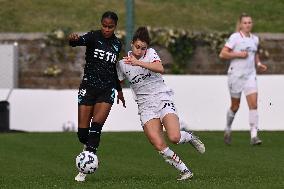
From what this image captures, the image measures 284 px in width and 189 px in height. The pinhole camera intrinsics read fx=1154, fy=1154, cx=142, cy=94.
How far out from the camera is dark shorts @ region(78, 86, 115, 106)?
45.6 feet

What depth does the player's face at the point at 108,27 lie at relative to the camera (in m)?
13.7

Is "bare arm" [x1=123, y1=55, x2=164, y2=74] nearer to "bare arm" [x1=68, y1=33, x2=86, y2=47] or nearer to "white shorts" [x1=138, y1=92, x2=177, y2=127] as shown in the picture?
"white shorts" [x1=138, y1=92, x2=177, y2=127]

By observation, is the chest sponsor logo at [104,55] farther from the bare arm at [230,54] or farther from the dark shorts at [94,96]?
the bare arm at [230,54]

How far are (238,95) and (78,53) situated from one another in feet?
37.6

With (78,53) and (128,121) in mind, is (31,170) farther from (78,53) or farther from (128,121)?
(78,53)

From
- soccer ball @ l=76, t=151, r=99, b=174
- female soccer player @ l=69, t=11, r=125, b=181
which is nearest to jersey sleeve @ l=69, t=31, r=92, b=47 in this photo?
female soccer player @ l=69, t=11, r=125, b=181

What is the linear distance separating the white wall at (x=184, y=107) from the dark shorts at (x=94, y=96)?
11.0 metres

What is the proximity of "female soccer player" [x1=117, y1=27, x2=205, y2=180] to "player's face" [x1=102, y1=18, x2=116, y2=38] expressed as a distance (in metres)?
0.33

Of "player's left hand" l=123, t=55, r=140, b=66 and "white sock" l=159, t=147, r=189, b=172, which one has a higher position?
"player's left hand" l=123, t=55, r=140, b=66

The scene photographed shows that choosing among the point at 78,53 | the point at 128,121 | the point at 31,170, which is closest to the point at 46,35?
the point at 78,53

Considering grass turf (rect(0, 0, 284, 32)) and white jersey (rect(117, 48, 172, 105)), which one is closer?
white jersey (rect(117, 48, 172, 105))

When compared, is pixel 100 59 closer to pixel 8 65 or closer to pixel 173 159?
pixel 173 159

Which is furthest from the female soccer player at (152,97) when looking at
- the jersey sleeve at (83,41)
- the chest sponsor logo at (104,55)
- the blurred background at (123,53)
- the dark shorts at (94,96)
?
the blurred background at (123,53)

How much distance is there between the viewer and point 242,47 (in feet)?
64.5
